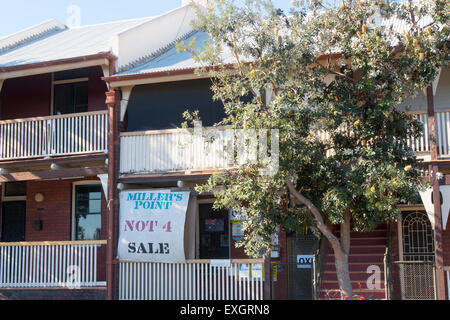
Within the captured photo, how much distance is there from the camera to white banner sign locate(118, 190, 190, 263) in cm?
1311

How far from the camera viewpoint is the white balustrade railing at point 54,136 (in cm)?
1410

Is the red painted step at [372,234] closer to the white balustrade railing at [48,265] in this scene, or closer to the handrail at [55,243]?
the handrail at [55,243]

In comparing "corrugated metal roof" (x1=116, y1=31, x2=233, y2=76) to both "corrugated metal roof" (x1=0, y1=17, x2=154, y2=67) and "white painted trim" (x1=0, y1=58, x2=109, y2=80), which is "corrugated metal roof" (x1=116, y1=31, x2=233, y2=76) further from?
"corrugated metal roof" (x1=0, y1=17, x2=154, y2=67)

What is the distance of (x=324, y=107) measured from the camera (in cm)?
984

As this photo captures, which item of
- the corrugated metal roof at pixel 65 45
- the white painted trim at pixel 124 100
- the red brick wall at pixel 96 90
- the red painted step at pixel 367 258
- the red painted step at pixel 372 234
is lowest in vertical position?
the red painted step at pixel 367 258

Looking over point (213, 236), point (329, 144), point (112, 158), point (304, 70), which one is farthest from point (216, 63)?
point (213, 236)

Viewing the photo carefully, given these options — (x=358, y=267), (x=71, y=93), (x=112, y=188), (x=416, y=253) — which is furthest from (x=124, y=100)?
(x=416, y=253)

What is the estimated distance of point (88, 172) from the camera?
14.1 meters

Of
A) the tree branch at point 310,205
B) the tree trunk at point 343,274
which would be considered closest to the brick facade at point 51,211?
the tree branch at point 310,205

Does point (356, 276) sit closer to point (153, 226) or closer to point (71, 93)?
point (153, 226)

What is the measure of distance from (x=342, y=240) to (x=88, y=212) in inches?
325

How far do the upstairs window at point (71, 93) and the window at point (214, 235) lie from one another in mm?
4859

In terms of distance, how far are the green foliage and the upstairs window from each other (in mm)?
7145

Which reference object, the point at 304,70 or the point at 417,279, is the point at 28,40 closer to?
the point at 304,70
